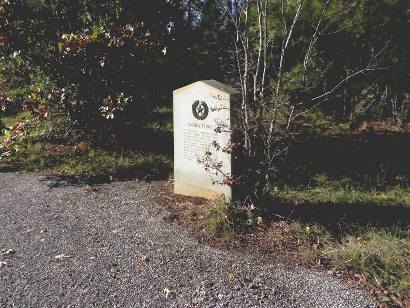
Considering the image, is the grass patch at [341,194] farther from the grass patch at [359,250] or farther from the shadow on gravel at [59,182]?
the shadow on gravel at [59,182]

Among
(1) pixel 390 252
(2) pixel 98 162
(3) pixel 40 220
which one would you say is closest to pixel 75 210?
(3) pixel 40 220

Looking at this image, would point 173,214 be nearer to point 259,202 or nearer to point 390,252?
point 259,202

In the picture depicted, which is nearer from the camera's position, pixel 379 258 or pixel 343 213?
pixel 379 258

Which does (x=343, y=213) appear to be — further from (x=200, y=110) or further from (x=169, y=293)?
(x=169, y=293)

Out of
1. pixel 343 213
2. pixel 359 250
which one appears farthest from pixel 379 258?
pixel 343 213

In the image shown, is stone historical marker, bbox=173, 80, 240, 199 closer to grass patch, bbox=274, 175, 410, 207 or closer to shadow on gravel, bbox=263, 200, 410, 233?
shadow on gravel, bbox=263, 200, 410, 233

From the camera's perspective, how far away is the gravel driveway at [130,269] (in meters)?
3.92

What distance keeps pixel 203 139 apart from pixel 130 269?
2098mm

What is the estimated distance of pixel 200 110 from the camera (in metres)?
5.80

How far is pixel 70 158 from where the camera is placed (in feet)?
27.7

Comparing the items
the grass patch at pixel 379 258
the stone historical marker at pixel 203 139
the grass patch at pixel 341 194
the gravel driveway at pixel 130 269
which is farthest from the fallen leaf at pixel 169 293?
the grass patch at pixel 341 194

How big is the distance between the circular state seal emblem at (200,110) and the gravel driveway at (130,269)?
1.31m

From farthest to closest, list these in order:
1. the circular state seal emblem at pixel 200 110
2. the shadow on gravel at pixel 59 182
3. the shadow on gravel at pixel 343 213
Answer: the shadow on gravel at pixel 59 182
the circular state seal emblem at pixel 200 110
the shadow on gravel at pixel 343 213

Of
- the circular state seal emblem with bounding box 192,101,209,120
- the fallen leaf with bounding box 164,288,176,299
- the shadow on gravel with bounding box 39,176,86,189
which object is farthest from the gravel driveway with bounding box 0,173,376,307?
the circular state seal emblem with bounding box 192,101,209,120
